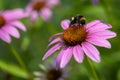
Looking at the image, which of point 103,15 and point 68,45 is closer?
point 68,45

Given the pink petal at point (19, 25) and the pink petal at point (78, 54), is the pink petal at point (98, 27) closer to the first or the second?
the pink petal at point (78, 54)

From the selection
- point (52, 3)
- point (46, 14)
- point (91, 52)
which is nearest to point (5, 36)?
point (91, 52)

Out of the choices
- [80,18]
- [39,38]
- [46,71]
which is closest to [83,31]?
[80,18]

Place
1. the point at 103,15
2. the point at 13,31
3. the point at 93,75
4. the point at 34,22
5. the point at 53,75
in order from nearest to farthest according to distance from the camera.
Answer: the point at 93,75 → the point at 13,31 → the point at 53,75 → the point at 103,15 → the point at 34,22

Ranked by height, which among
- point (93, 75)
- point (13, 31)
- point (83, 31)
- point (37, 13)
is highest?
point (37, 13)

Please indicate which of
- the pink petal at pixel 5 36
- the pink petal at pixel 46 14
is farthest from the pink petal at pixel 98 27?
the pink petal at pixel 46 14

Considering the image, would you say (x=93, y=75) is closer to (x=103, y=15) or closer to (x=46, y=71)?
(x=46, y=71)
